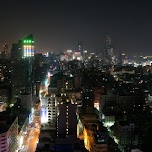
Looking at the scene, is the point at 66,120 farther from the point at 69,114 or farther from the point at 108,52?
the point at 108,52

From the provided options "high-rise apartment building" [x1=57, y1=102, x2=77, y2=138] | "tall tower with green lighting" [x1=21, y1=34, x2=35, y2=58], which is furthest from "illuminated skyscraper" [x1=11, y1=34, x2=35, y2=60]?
"high-rise apartment building" [x1=57, y1=102, x2=77, y2=138]

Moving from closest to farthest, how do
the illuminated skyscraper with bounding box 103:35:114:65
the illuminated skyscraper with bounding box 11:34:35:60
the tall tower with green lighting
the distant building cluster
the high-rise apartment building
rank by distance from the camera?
the distant building cluster
the high-rise apartment building
the tall tower with green lighting
the illuminated skyscraper with bounding box 11:34:35:60
the illuminated skyscraper with bounding box 103:35:114:65

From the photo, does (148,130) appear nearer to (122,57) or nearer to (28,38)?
(28,38)

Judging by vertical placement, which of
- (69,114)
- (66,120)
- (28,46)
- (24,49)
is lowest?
(66,120)

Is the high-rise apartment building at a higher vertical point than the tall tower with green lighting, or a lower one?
lower

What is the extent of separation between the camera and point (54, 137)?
945 centimetres

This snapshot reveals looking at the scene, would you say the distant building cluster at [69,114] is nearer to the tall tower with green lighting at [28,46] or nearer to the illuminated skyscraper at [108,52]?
the tall tower with green lighting at [28,46]

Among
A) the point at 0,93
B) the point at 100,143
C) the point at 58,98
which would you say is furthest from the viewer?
the point at 0,93

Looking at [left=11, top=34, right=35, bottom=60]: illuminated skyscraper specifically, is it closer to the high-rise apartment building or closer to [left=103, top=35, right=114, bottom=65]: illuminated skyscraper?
the high-rise apartment building

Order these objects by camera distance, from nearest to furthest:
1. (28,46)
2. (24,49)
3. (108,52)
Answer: (28,46), (24,49), (108,52)

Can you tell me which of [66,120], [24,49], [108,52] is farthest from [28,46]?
[108,52]

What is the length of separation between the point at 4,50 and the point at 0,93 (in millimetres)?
16815

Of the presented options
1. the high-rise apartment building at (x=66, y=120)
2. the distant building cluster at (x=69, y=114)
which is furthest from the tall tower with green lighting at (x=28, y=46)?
the high-rise apartment building at (x=66, y=120)

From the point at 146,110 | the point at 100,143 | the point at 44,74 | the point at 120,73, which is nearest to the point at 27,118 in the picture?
the point at 100,143
